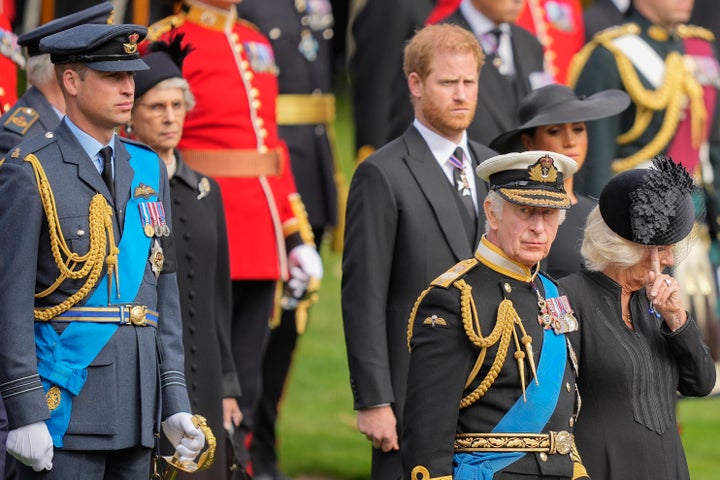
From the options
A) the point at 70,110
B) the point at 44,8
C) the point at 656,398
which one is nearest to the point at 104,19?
the point at 70,110

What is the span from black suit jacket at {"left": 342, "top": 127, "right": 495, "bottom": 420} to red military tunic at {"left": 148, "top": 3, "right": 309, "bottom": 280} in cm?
148

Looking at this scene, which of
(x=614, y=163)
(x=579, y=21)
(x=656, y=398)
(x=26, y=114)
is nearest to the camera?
(x=656, y=398)

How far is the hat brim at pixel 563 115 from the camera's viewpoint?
7168mm

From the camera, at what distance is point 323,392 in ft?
40.7

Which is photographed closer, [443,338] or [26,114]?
[443,338]

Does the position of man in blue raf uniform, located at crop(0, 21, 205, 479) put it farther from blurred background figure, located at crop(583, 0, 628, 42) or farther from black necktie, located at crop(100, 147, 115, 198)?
blurred background figure, located at crop(583, 0, 628, 42)

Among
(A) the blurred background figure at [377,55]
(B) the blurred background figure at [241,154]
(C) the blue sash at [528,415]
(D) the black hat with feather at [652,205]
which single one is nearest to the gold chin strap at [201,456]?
(C) the blue sash at [528,415]

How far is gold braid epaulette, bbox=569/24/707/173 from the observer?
9.03 meters

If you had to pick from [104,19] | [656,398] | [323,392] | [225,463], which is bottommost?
[323,392]

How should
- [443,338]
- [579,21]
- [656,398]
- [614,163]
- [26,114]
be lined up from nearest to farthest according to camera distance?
[443,338] → [656,398] → [26,114] → [614,163] → [579,21]

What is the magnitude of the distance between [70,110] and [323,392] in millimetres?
6882

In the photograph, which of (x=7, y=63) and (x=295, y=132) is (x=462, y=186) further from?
(x=295, y=132)

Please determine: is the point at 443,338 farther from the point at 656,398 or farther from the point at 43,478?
the point at 43,478

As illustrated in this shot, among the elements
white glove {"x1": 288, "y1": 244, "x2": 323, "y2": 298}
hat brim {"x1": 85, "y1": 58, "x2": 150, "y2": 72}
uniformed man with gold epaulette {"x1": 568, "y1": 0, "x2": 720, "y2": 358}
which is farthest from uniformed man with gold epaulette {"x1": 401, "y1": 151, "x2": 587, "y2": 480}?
uniformed man with gold epaulette {"x1": 568, "y1": 0, "x2": 720, "y2": 358}
